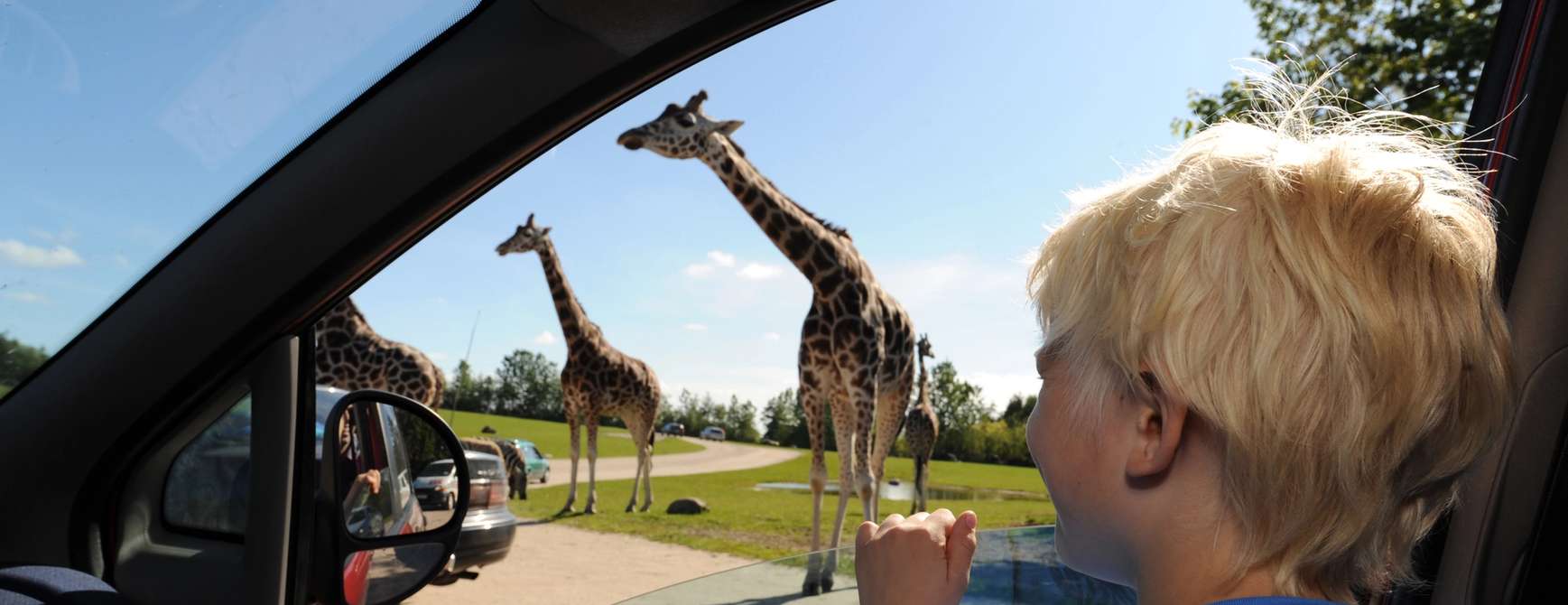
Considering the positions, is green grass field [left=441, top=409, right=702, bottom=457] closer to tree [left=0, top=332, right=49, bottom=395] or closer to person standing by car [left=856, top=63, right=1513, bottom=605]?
tree [left=0, top=332, right=49, bottom=395]

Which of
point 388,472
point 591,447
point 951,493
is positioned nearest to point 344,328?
point 591,447

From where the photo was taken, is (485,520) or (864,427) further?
(864,427)

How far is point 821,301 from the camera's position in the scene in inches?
213

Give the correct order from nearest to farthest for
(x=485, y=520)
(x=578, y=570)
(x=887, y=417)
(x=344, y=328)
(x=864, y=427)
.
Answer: (x=485, y=520) < (x=864, y=427) < (x=344, y=328) < (x=887, y=417) < (x=578, y=570)

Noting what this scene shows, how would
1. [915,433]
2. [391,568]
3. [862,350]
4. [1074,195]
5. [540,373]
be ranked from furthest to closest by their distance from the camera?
[540,373]
[915,433]
[862,350]
[391,568]
[1074,195]

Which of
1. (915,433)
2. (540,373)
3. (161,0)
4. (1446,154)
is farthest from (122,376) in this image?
(540,373)

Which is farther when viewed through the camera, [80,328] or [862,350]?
[862,350]

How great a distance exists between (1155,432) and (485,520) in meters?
1.14

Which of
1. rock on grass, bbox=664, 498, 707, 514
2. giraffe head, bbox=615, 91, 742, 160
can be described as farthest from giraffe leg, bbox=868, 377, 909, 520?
rock on grass, bbox=664, 498, 707, 514

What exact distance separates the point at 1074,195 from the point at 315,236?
2.26 ft

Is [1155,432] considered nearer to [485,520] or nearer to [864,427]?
[485,520]

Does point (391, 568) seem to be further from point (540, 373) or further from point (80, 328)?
point (540, 373)

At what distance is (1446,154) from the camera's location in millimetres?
739

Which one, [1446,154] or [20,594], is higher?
[1446,154]
